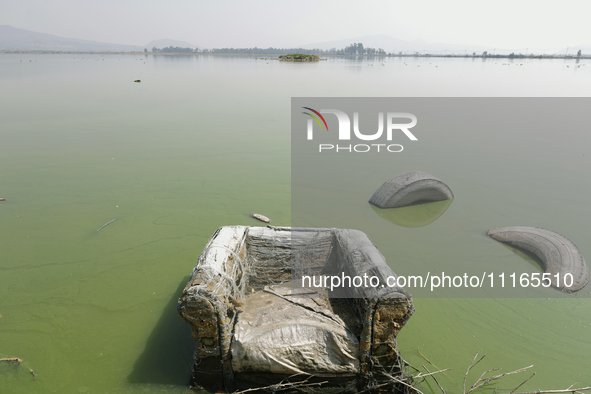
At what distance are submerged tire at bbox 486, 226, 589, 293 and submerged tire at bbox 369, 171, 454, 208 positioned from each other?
4.20 feet

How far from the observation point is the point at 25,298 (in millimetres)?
4008

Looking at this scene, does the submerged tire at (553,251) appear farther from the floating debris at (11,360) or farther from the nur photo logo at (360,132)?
the floating debris at (11,360)

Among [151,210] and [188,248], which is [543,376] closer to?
[188,248]

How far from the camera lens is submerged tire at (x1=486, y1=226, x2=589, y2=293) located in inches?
170

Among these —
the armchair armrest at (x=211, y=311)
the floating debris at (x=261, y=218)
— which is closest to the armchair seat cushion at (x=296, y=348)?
the armchair armrest at (x=211, y=311)

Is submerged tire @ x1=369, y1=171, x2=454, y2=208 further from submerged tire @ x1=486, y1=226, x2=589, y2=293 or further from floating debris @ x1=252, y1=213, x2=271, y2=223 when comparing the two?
floating debris @ x1=252, y1=213, x2=271, y2=223

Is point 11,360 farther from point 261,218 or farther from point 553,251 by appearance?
point 553,251

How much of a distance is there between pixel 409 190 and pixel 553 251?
223 centimetres

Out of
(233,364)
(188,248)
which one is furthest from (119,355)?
(188,248)

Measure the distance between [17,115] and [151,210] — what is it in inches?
384

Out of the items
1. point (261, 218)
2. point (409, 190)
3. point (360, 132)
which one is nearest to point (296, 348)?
point (261, 218)

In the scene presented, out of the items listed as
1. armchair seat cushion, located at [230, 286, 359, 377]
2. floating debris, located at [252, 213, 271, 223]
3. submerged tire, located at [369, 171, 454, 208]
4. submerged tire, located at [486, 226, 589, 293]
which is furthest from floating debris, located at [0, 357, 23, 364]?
submerged tire, located at [486, 226, 589, 293]

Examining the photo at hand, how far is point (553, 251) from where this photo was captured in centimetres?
465

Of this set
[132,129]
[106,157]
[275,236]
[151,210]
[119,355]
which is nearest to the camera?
[119,355]
